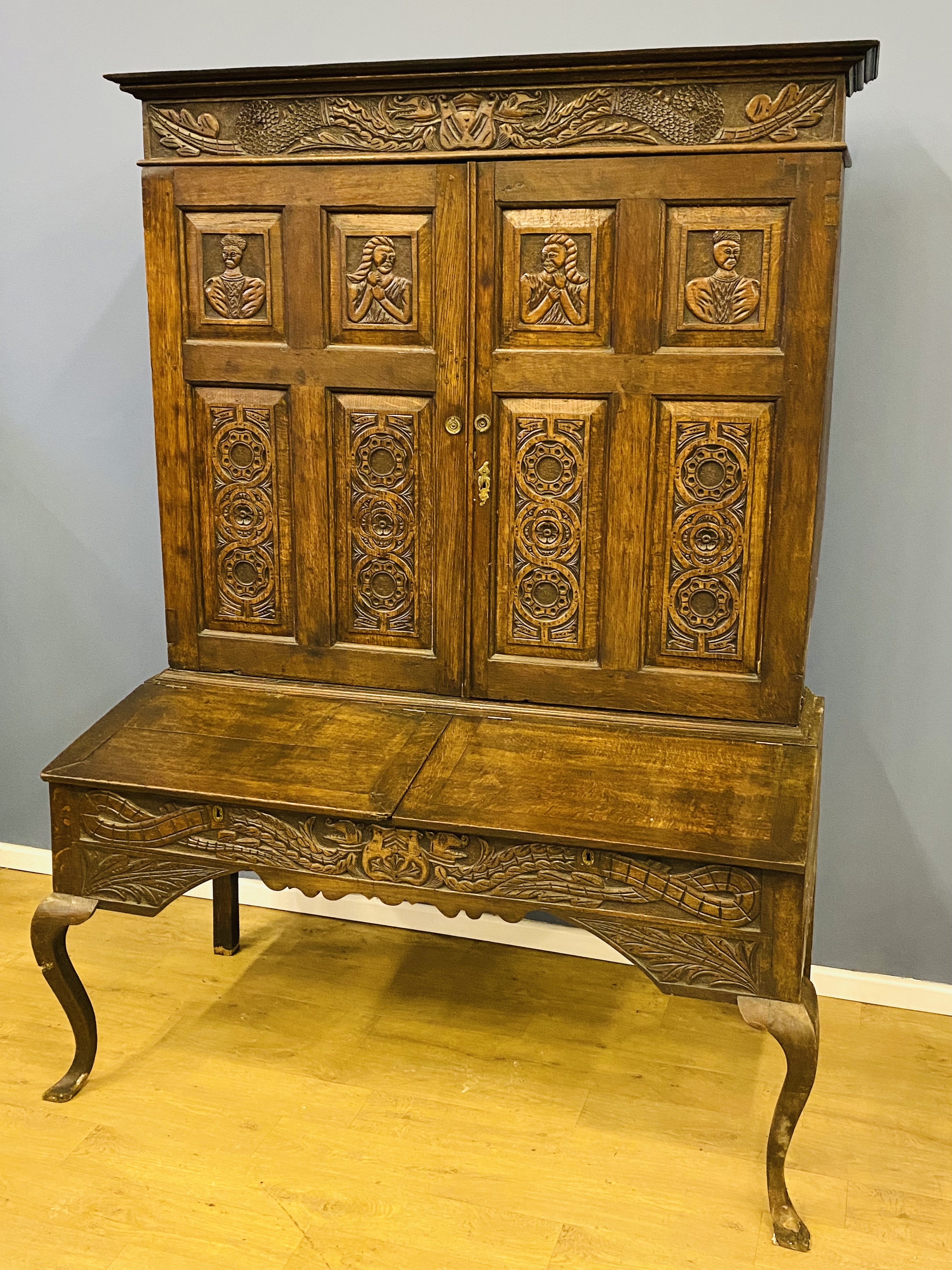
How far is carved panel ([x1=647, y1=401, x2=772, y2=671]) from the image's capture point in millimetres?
2070

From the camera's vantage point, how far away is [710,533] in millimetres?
2123

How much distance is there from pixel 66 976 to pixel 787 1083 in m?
1.33

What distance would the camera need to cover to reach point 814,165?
193 cm

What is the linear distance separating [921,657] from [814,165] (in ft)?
3.59

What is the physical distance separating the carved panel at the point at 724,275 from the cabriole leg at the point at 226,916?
161 cm

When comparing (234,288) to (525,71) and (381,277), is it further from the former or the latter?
(525,71)

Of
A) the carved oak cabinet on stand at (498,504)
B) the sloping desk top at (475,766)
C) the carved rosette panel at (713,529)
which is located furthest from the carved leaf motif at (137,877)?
the carved rosette panel at (713,529)

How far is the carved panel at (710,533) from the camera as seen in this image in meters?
2.07

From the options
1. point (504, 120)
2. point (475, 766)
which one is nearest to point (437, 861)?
point (475, 766)

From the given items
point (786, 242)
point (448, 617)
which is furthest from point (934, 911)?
point (786, 242)

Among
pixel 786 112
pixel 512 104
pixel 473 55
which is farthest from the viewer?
pixel 473 55

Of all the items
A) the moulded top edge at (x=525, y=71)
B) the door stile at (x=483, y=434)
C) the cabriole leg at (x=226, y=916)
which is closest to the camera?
the moulded top edge at (x=525, y=71)

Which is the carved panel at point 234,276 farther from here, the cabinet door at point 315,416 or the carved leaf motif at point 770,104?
the carved leaf motif at point 770,104

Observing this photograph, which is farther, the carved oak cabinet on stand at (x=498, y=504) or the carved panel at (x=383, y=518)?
the carved panel at (x=383, y=518)
